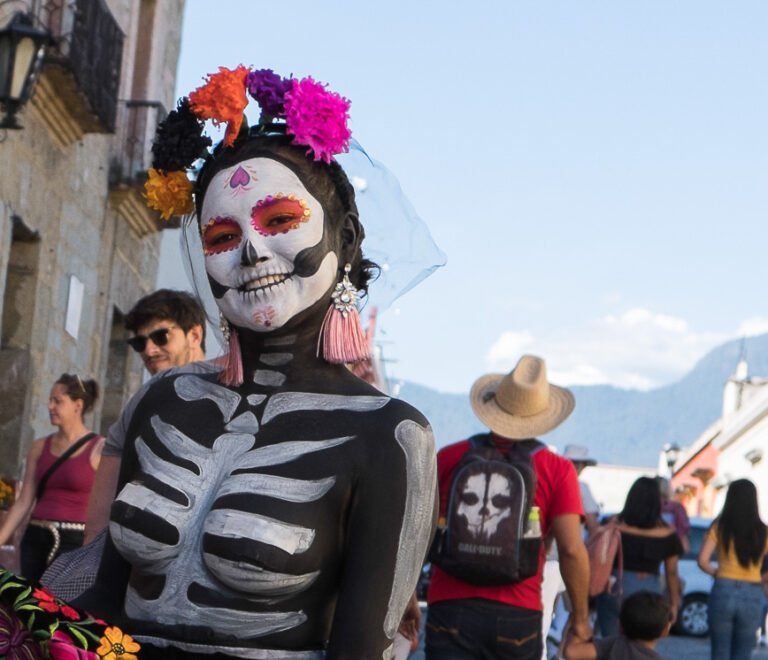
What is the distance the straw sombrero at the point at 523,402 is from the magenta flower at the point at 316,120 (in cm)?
348

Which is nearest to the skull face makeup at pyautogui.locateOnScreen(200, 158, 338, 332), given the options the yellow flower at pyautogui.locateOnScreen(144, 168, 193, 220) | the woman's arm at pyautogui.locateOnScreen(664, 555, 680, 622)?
the yellow flower at pyautogui.locateOnScreen(144, 168, 193, 220)

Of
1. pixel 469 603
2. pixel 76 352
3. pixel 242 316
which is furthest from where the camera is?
pixel 76 352

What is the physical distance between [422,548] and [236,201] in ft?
2.80

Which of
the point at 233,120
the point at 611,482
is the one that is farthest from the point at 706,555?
the point at 611,482

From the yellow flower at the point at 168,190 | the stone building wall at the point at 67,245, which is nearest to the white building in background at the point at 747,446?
the stone building wall at the point at 67,245

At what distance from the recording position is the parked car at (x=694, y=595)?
23.6m

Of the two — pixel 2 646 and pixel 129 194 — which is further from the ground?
pixel 129 194

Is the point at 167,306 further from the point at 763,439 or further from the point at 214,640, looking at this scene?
the point at 763,439

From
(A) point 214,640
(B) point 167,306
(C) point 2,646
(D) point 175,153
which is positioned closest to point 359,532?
(A) point 214,640

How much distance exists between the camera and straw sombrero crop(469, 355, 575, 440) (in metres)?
7.51

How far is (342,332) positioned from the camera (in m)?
3.96

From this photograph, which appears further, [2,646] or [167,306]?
[167,306]

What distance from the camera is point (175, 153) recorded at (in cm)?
419

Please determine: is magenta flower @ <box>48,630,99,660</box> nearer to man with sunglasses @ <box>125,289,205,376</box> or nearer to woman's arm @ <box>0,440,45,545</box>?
man with sunglasses @ <box>125,289,205,376</box>
